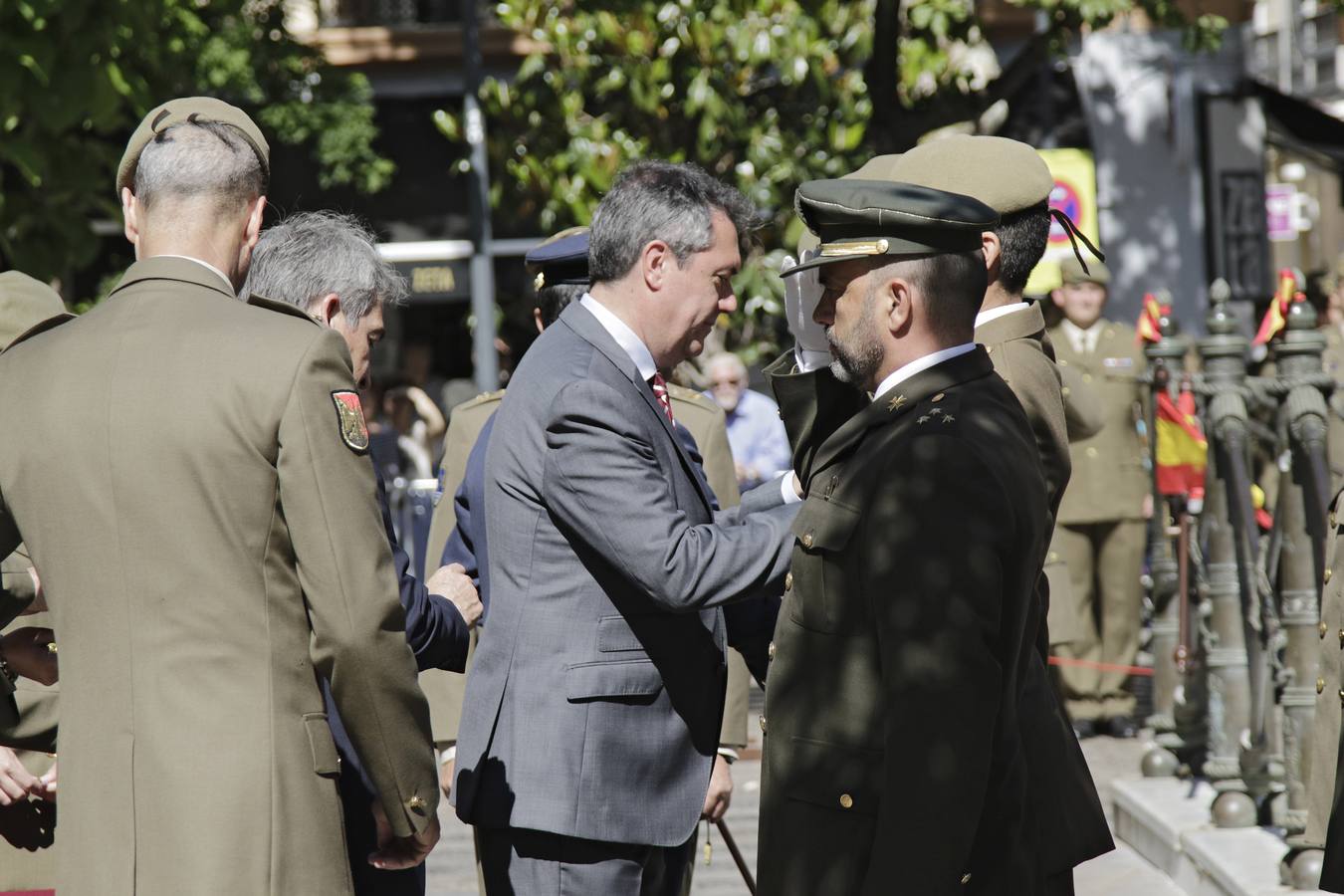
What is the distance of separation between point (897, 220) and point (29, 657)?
1894 mm

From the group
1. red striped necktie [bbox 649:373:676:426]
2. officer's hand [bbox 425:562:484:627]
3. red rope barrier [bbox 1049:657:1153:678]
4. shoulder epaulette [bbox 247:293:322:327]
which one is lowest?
red rope barrier [bbox 1049:657:1153:678]

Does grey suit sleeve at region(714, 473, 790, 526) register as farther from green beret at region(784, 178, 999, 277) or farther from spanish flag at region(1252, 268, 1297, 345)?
spanish flag at region(1252, 268, 1297, 345)

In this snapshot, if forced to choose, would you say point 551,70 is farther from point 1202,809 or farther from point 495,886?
point 495,886

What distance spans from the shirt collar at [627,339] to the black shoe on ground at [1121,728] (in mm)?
6163

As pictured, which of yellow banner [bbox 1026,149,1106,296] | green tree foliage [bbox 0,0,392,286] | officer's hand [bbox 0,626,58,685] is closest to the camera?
officer's hand [bbox 0,626,58,685]

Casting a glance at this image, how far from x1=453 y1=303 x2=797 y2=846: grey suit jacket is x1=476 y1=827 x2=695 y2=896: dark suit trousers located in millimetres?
60

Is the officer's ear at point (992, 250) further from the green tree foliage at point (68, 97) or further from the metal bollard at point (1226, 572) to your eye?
the green tree foliage at point (68, 97)

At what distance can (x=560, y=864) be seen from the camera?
3400mm

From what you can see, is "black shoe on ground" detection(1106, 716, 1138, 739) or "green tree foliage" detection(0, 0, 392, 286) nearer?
"green tree foliage" detection(0, 0, 392, 286)

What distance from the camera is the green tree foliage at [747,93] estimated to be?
1195 cm

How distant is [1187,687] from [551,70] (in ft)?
24.9

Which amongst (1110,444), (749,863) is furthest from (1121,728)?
(749,863)

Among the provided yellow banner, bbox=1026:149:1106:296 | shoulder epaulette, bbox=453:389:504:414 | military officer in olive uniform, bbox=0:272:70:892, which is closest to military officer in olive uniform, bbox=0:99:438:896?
military officer in olive uniform, bbox=0:272:70:892

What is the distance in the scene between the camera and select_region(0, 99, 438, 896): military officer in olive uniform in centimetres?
277
